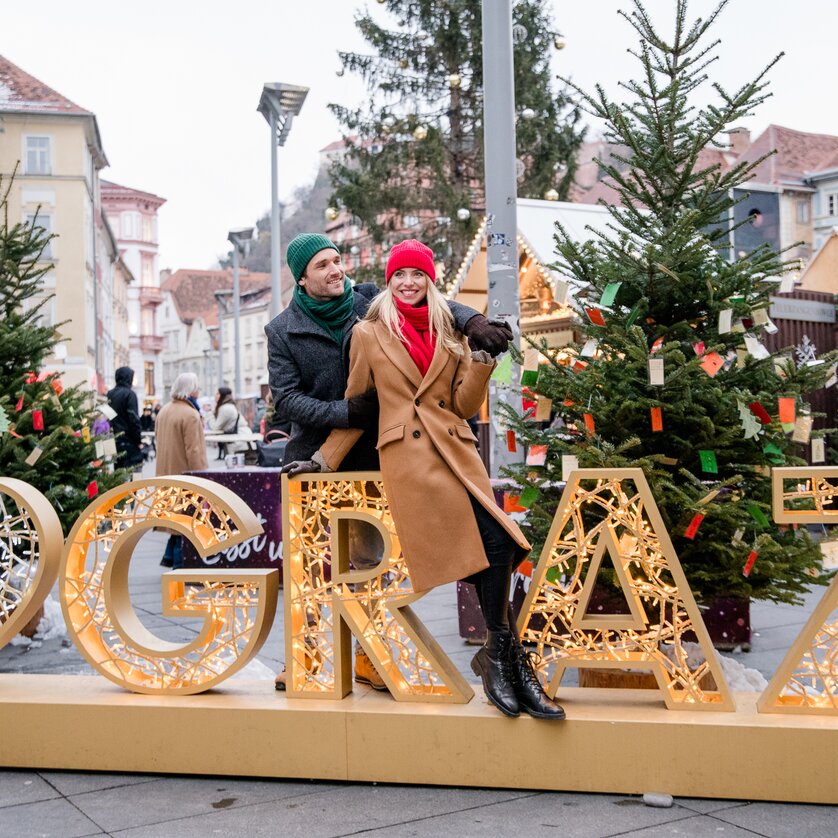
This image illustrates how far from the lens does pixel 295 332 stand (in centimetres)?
473

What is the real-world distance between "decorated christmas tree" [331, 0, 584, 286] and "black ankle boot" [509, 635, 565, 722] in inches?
930

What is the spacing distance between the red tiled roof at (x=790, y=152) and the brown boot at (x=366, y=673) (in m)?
58.8

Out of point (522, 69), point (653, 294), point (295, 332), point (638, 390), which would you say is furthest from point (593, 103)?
point (522, 69)

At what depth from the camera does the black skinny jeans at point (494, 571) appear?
165 inches

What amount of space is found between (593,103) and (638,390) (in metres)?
1.48

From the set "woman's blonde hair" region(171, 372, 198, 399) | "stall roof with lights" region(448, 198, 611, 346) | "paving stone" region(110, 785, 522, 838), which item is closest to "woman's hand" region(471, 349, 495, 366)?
"paving stone" region(110, 785, 522, 838)

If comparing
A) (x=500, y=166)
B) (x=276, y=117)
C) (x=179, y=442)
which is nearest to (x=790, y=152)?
(x=276, y=117)

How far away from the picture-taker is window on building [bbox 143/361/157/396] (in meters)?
108

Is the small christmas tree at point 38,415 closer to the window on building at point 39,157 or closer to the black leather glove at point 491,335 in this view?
the black leather glove at point 491,335

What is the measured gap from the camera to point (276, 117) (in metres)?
19.9

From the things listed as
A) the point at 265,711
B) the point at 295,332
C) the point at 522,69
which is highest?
the point at 522,69

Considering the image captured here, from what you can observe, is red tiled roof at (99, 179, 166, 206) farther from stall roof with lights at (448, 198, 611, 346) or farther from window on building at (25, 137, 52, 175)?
stall roof with lights at (448, 198, 611, 346)

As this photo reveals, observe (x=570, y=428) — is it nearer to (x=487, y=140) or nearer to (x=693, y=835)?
(x=693, y=835)

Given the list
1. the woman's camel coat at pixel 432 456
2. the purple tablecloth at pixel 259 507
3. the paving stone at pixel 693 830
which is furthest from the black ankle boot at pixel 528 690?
the purple tablecloth at pixel 259 507
